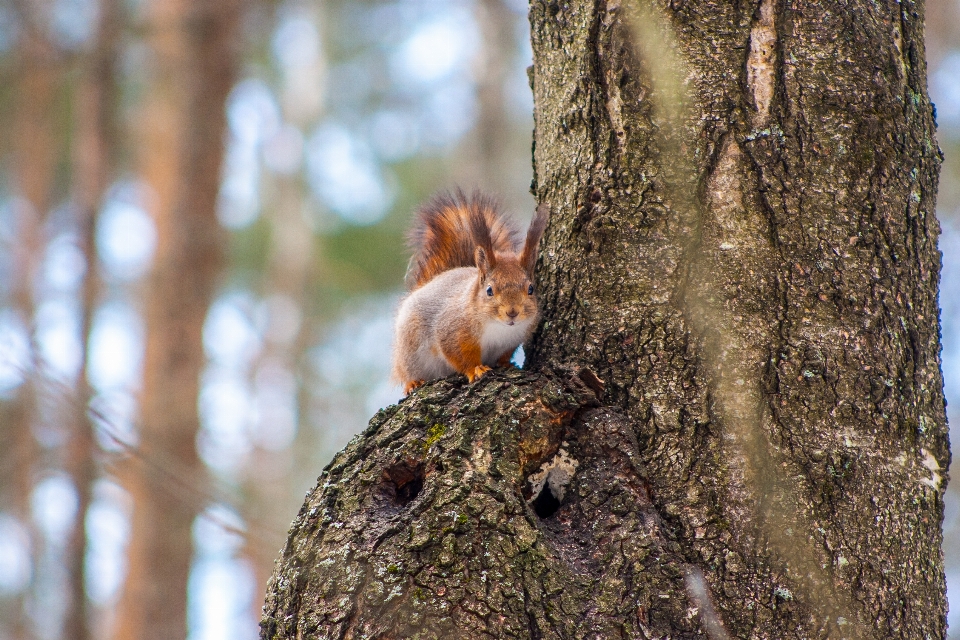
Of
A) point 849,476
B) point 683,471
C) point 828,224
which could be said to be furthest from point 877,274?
point 683,471

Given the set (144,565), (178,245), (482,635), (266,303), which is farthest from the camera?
(266,303)

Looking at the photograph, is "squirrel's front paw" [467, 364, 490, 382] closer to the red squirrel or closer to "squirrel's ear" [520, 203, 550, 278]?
the red squirrel

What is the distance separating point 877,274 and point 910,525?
1.30 ft

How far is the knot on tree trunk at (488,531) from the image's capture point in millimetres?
1234

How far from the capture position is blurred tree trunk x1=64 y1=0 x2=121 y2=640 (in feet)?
10.4

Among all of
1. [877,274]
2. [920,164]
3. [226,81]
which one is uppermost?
[226,81]

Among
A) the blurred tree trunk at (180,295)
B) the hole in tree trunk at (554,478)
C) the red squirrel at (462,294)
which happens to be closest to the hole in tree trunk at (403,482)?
the hole in tree trunk at (554,478)

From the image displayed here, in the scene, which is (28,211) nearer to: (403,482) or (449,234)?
(449,234)

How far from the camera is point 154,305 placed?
3.88 m

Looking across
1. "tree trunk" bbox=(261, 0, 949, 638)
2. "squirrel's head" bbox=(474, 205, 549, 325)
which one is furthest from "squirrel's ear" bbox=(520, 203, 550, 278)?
"tree trunk" bbox=(261, 0, 949, 638)

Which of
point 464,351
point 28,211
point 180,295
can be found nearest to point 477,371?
point 464,351

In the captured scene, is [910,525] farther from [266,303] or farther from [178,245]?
[266,303]

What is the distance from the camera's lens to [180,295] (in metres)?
3.84

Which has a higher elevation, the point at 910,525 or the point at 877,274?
the point at 877,274
